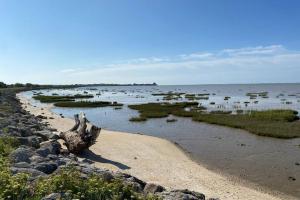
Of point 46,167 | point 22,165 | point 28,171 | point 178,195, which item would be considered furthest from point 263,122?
point 28,171

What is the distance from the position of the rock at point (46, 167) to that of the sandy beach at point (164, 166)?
5992mm

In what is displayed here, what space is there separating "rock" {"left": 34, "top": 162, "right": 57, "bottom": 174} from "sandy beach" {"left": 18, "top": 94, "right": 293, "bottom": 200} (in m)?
5.99

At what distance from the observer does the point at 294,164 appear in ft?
72.1

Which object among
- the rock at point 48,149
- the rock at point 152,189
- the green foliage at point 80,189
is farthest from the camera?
the rock at point 48,149

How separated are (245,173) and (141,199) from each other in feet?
42.4

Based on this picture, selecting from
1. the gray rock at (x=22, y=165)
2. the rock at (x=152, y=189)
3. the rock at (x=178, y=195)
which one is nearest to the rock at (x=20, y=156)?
the gray rock at (x=22, y=165)

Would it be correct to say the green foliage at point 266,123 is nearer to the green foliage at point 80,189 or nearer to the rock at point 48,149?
the rock at point 48,149

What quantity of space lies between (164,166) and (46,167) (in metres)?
9.80

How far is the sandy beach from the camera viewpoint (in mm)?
16438

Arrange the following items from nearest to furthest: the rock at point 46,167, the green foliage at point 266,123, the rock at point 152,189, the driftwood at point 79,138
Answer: the rock at point 152,189, the rock at point 46,167, the driftwood at point 79,138, the green foliage at point 266,123

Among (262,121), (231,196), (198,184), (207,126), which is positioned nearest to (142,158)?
(198,184)

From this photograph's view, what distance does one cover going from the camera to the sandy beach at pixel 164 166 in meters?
16.4

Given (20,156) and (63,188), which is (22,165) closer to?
(20,156)

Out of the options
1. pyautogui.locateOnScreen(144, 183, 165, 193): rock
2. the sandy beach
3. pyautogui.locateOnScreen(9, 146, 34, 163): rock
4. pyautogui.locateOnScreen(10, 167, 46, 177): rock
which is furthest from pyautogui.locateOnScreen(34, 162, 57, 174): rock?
the sandy beach
